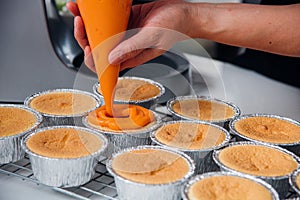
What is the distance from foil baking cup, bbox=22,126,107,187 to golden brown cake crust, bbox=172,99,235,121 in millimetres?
419

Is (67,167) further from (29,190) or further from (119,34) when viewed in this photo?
(119,34)

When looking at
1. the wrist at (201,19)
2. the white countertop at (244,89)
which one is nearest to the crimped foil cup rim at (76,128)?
→ the wrist at (201,19)

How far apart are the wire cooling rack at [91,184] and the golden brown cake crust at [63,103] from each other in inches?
7.8

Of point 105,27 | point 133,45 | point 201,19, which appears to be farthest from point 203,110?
point 105,27

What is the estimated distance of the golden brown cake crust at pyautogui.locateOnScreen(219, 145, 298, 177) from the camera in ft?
4.72

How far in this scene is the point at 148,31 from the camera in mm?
1560

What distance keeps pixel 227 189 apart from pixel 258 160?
0.63ft

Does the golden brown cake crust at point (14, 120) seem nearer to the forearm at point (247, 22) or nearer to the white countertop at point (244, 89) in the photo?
the forearm at point (247, 22)

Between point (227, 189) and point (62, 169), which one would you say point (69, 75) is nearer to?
point (62, 169)

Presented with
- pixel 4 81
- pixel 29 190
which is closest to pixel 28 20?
pixel 4 81

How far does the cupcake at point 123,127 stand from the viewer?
161 cm

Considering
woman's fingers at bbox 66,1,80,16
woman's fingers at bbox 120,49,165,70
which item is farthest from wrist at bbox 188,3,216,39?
woman's fingers at bbox 66,1,80,16

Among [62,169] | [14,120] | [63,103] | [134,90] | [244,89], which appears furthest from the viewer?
[244,89]

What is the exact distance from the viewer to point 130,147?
1582 mm
